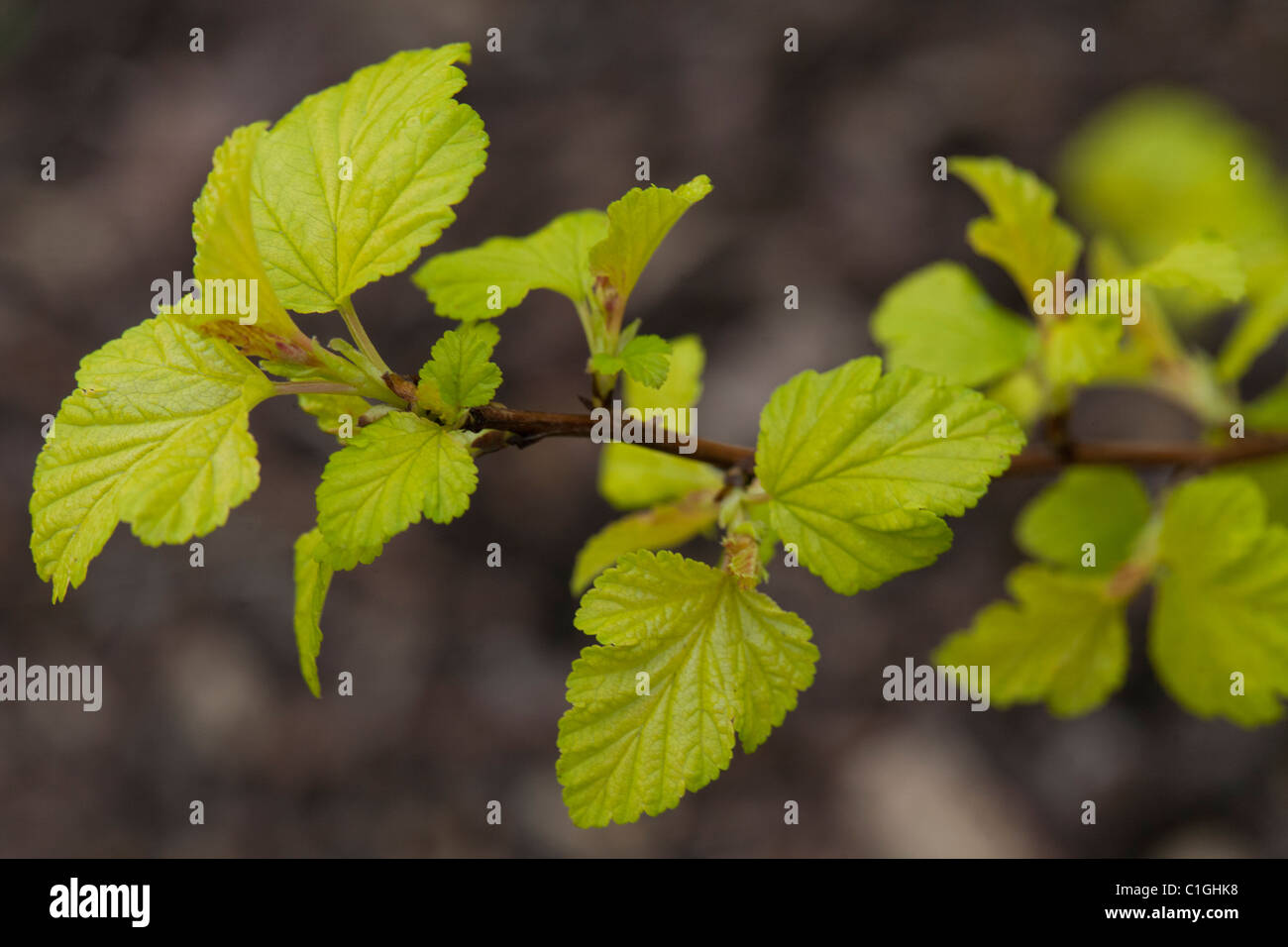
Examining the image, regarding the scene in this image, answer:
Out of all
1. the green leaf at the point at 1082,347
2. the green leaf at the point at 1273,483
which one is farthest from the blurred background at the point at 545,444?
the green leaf at the point at 1082,347

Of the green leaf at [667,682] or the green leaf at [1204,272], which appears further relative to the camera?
the green leaf at [1204,272]

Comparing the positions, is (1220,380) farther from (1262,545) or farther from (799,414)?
(799,414)

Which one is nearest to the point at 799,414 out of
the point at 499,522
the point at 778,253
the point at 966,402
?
the point at 966,402

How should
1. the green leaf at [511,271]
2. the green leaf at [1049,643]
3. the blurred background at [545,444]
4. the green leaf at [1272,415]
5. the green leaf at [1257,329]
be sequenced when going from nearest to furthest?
the green leaf at [511,271] → the green leaf at [1049,643] → the green leaf at [1257,329] → the green leaf at [1272,415] → the blurred background at [545,444]

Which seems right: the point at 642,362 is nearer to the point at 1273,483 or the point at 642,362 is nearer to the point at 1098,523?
the point at 1098,523

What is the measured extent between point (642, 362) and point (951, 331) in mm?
748

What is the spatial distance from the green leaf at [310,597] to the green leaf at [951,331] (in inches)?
36.8

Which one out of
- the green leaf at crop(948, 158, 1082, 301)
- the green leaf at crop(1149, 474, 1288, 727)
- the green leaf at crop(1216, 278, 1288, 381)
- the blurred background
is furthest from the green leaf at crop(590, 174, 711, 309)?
the blurred background

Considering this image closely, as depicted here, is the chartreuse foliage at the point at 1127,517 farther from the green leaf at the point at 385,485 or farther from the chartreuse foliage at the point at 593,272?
the green leaf at the point at 385,485

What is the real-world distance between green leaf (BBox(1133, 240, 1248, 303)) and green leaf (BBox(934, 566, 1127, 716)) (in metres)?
0.49

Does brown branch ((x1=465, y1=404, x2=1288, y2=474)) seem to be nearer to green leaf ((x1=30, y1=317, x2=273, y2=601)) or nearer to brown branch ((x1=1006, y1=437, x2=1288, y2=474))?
brown branch ((x1=1006, y1=437, x2=1288, y2=474))

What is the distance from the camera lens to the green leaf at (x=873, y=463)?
1.08m

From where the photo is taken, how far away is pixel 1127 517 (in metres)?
1.77

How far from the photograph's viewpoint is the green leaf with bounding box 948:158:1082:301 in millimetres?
1434
